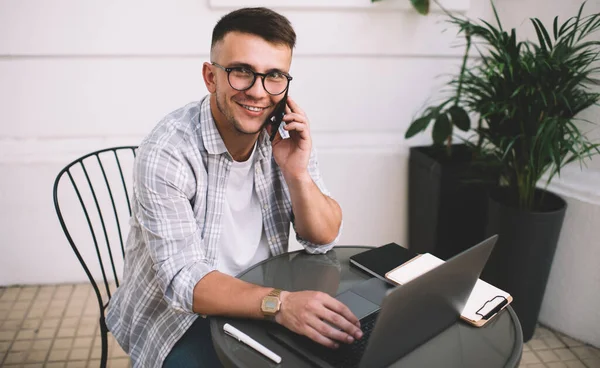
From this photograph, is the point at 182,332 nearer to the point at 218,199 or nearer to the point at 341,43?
the point at 218,199

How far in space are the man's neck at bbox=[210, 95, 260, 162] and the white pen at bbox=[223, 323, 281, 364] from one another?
0.59m

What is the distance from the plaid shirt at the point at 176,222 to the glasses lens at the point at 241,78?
0.16 meters

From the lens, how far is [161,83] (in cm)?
274

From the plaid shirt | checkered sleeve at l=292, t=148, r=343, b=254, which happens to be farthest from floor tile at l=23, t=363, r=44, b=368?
checkered sleeve at l=292, t=148, r=343, b=254

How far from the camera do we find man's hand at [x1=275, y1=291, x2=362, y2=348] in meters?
1.14

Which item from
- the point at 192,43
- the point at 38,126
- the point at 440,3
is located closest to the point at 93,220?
the point at 38,126

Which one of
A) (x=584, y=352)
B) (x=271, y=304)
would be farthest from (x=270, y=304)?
(x=584, y=352)

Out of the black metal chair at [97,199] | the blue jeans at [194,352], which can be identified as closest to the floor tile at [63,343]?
the black metal chair at [97,199]

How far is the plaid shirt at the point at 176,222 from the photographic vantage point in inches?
53.9

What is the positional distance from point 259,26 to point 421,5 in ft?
5.08

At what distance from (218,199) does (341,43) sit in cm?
158

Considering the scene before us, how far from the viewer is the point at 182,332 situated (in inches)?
58.6

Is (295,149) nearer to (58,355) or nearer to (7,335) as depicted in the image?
(58,355)

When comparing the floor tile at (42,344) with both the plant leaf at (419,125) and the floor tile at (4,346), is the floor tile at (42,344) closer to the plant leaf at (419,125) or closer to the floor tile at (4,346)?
the floor tile at (4,346)
